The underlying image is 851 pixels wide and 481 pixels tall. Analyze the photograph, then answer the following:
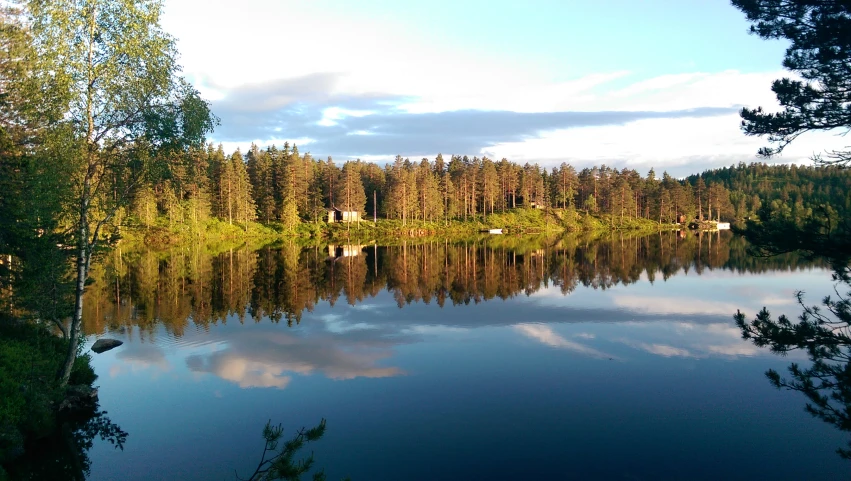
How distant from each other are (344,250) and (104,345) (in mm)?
45455

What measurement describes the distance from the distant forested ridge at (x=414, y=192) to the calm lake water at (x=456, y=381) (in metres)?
45.4

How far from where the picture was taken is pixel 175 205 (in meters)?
75.1

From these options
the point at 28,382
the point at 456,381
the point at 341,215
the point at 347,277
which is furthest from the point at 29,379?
the point at 341,215

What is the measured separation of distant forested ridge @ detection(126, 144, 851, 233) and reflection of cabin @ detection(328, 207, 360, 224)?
37.3 inches

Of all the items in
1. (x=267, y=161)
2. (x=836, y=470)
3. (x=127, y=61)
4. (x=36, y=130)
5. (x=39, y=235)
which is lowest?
A: (x=836, y=470)

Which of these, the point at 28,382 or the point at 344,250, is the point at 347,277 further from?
the point at 28,382

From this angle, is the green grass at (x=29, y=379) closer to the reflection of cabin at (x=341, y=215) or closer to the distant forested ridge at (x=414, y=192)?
the distant forested ridge at (x=414, y=192)

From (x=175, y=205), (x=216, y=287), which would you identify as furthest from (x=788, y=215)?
(x=175, y=205)

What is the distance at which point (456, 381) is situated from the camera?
18.0 m

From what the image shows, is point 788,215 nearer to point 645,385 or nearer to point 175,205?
point 645,385

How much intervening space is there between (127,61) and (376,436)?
Answer: 485 inches

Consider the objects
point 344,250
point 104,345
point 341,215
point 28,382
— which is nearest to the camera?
point 28,382

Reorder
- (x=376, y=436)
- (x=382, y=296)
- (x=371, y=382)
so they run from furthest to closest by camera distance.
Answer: (x=382, y=296), (x=371, y=382), (x=376, y=436)

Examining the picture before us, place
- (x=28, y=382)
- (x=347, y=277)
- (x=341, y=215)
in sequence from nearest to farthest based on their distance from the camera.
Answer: (x=28, y=382) → (x=347, y=277) → (x=341, y=215)
